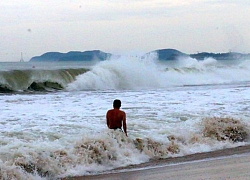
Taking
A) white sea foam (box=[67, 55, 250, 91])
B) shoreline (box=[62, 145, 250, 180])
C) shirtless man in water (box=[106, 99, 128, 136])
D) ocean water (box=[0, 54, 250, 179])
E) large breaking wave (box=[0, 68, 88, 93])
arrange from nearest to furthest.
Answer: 1. shoreline (box=[62, 145, 250, 180])
2. ocean water (box=[0, 54, 250, 179])
3. shirtless man in water (box=[106, 99, 128, 136])
4. large breaking wave (box=[0, 68, 88, 93])
5. white sea foam (box=[67, 55, 250, 91])

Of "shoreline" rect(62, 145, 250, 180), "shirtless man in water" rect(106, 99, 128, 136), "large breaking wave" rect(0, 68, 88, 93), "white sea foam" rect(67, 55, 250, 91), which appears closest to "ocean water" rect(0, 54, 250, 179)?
"shirtless man in water" rect(106, 99, 128, 136)

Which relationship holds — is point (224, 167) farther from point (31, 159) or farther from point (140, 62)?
point (140, 62)

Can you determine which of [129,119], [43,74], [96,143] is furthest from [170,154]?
[43,74]

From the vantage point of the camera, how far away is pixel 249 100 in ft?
65.9

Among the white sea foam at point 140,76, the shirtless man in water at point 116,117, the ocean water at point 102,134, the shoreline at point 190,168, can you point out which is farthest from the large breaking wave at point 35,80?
the shoreline at point 190,168

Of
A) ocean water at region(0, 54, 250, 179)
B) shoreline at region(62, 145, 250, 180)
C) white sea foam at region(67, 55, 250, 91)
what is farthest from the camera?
white sea foam at region(67, 55, 250, 91)

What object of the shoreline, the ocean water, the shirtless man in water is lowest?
the shoreline

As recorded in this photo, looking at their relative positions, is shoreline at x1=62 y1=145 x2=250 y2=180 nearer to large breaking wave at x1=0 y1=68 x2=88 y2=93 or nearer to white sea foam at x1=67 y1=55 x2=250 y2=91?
large breaking wave at x1=0 y1=68 x2=88 y2=93

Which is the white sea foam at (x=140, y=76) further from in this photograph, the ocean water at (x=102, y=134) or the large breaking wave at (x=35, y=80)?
the ocean water at (x=102, y=134)

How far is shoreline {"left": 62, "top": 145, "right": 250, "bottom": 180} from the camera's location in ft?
27.2

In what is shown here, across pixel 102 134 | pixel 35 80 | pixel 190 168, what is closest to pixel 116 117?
pixel 102 134

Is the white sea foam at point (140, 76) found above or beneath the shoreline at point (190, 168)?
above

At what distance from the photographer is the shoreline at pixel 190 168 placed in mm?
8305

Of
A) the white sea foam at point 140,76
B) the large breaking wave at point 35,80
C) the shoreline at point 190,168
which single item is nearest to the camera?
the shoreline at point 190,168
